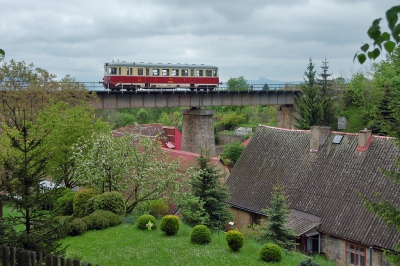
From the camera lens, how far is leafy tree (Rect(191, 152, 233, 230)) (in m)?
21.9

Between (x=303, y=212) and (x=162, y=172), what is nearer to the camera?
(x=162, y=172)

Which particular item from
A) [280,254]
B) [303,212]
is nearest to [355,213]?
[303,212]

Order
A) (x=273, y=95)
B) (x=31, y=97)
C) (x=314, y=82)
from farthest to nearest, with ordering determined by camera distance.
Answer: (x=273, y=95) < (x=314, y=82) < (x=31, y=97)

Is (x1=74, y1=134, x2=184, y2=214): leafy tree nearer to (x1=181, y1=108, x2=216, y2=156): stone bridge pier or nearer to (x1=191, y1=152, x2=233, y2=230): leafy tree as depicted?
(x1=191, y1=152, x2=233, y2=230): leafy tree

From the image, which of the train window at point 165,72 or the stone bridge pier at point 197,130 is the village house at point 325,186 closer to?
the stone bridge pier at point 197,130

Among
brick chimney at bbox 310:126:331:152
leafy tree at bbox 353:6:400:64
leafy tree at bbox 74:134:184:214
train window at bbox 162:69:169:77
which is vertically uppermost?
train window at bbox 162:69:169:77

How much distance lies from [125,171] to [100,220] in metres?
4.92

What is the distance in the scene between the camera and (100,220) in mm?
17969

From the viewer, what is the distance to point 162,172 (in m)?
22.9

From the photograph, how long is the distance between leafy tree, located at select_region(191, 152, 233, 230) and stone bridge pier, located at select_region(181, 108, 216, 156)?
20.9 meters

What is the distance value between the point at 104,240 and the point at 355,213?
13433 mm

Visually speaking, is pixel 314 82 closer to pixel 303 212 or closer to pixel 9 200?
pixel 303 212

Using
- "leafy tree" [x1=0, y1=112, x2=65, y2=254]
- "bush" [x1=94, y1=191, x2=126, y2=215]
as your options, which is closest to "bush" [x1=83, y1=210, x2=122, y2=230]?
"bush" [x1=94, y1=191, x2=126, y2=215]

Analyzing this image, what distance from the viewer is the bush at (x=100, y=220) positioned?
703 inches
